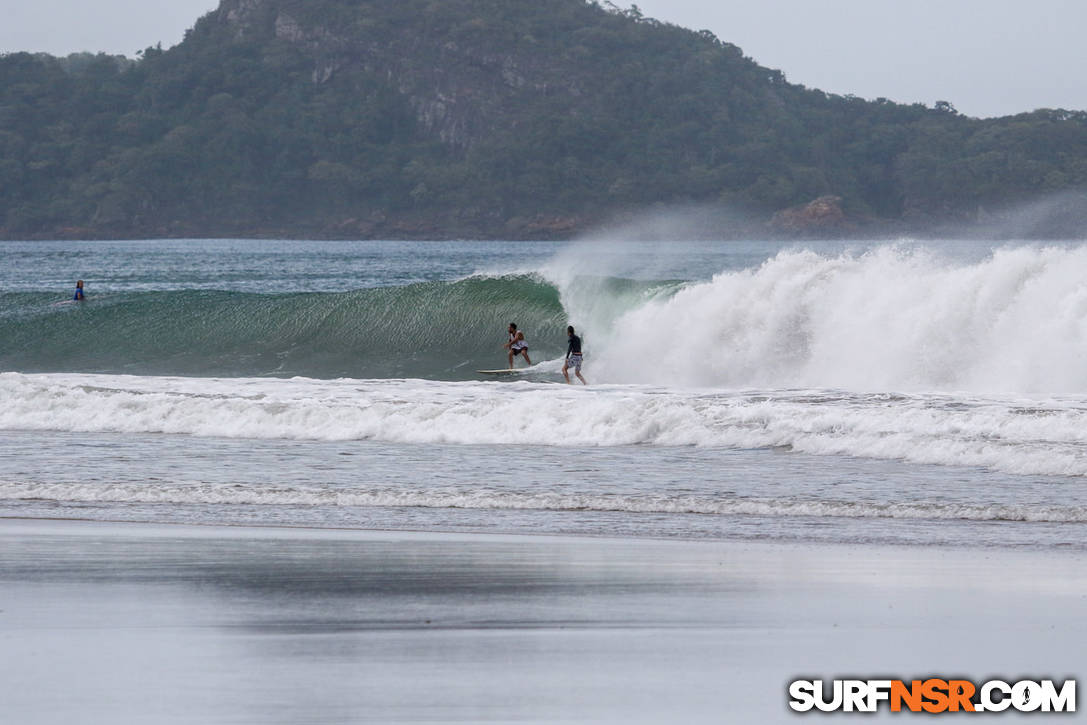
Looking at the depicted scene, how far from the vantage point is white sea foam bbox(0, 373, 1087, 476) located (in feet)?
44.6

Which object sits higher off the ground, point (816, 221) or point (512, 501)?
point (816, 221)

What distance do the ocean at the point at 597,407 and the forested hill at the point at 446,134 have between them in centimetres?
9570

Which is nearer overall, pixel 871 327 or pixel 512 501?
pixel 512 501

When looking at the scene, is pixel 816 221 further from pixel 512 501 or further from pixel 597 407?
pixel 512 501

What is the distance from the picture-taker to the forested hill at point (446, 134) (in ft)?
426

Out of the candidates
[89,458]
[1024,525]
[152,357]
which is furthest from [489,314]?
[1024,525]

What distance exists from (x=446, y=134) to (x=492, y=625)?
5795 inches

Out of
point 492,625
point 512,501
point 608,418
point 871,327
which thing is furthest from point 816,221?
point 492,625

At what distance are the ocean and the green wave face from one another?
8 cm

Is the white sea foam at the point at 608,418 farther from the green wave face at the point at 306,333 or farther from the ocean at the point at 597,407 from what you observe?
the green wave face at the point at 306,333

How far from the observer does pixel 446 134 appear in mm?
151500

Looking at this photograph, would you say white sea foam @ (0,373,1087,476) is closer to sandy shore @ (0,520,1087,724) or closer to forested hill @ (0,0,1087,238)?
sandy shore @ (0,520,1087,724)

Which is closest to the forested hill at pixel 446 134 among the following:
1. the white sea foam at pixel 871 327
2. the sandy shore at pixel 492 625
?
the white sea foam at pixel 871 327

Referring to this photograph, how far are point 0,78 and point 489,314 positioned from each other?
5873 inches
